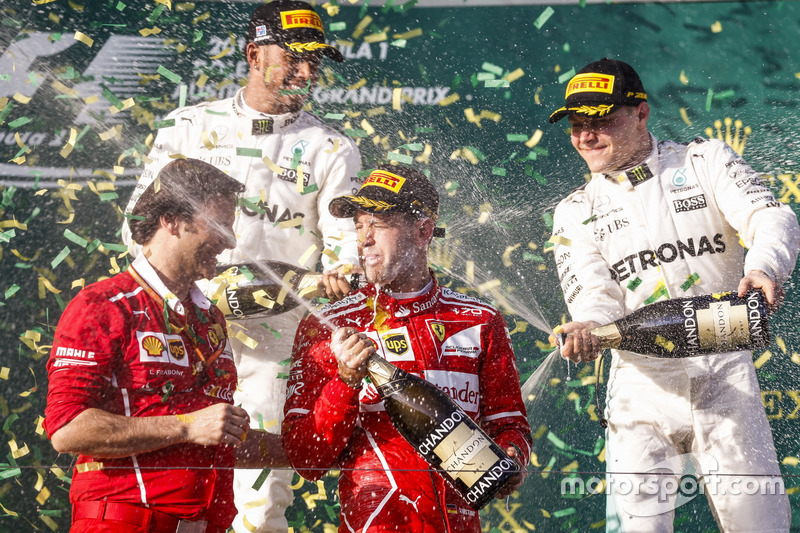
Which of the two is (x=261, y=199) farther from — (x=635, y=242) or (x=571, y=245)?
(x=635, y=242)

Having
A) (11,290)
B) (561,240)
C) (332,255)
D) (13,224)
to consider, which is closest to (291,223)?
(332,255)

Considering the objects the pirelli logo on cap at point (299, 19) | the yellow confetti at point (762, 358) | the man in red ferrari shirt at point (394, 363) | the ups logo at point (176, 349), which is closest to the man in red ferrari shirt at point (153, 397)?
the ups logo at point (176, 349)

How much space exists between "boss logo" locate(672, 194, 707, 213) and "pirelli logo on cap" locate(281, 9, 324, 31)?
1450 mm

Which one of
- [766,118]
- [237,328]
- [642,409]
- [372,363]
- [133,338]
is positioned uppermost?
[766,118]

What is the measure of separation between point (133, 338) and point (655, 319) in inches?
62.7

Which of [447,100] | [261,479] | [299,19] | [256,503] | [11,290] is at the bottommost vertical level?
[11,290]

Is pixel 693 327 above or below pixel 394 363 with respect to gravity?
above

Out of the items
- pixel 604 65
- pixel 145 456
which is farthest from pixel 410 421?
pixel 604 65

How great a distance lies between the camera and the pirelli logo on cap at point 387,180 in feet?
8.34

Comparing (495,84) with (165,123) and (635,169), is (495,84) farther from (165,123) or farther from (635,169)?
(165,123)

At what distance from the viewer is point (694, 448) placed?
2.86 m

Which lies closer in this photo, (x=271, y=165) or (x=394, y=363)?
(x=394, y=363)

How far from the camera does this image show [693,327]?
8.76ft

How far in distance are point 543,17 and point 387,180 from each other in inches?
74.1
